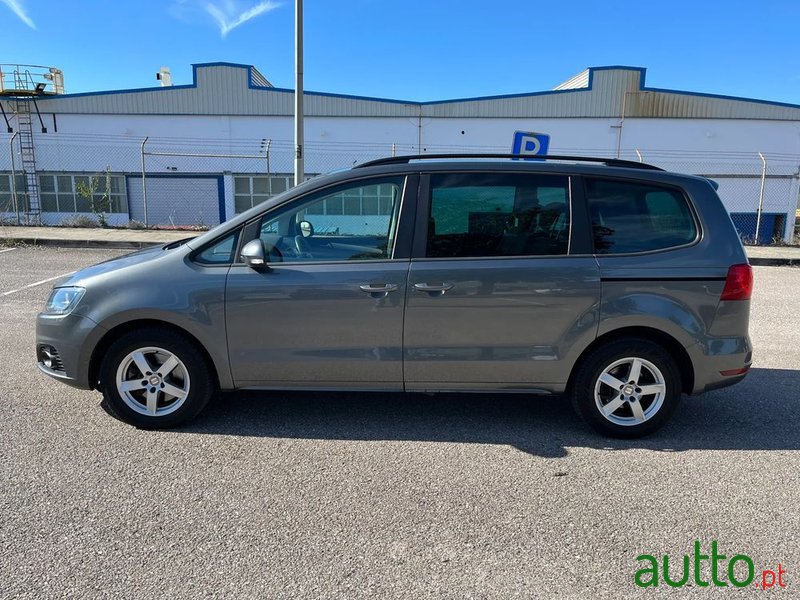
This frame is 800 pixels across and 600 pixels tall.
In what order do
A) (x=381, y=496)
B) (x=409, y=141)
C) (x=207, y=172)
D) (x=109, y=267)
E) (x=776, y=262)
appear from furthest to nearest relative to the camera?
1. (x=207, y=172)
2. (x=409, y=141)
3. (x=776, y=262)
4. (x=109, y=267)
5. (x=381, y=496)

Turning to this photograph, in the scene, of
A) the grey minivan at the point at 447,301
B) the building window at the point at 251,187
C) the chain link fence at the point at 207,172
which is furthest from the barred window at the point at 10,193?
the grey minivan at the point at 447,301

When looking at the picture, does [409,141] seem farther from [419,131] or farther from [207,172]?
[207,172]

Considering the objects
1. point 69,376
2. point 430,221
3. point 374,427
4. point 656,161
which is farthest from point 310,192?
point 656,161

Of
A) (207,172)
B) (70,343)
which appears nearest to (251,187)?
(207,172)

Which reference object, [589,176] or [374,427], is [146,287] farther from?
[589,176]

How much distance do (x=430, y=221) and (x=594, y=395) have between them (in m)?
1.53

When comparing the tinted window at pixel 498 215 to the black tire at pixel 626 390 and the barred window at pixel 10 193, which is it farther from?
the barred window at pixel 10 193

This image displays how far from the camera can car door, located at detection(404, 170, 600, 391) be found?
360 centimetres

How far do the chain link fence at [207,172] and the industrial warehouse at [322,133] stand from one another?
0.16 ft

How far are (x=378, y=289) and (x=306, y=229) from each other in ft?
2.27

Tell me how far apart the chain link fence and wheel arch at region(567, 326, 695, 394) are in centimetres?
2157

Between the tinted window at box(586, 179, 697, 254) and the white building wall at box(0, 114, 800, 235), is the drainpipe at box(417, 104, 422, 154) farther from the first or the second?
the tinted window at box(586, 179, 697, 254)

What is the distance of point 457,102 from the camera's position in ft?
79.3

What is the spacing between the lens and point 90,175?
989 inches
